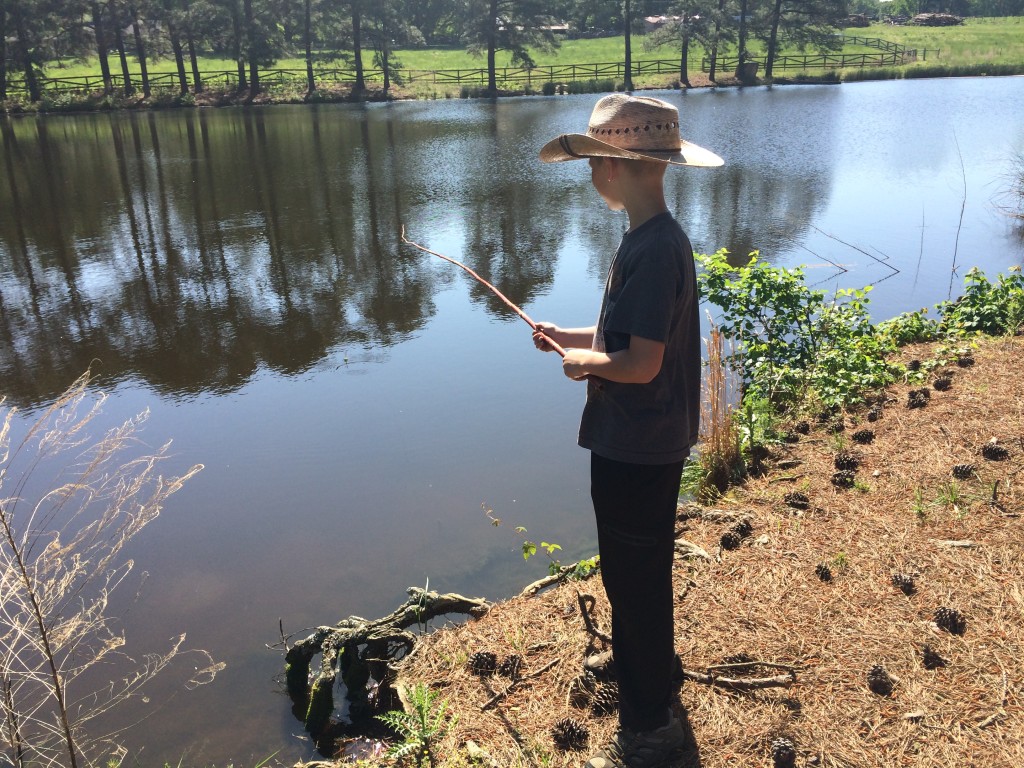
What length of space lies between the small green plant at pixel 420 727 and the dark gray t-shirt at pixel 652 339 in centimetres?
117

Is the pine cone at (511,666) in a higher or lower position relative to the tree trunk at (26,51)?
lower

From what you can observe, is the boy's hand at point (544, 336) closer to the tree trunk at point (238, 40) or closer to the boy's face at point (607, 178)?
the boy's face at point (607, 178)

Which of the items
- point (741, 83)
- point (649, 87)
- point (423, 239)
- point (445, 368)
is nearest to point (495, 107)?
point (649, 87)

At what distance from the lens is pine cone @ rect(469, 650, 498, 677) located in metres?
3.34

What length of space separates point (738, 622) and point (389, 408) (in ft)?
13.0

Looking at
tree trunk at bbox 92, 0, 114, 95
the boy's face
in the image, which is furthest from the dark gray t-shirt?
tree trunk at bbox 92, 0, 114, 95

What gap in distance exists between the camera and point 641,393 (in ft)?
7.87

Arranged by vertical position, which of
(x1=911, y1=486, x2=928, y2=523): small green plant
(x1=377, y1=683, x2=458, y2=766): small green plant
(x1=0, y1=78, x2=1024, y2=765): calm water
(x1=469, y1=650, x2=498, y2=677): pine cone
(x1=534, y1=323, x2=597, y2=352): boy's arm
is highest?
(x1=534, y1=323, x2=597, y2=352): boy's arm

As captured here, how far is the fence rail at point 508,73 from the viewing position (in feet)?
149

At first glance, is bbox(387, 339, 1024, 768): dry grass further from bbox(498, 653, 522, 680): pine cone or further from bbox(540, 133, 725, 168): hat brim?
bbox(540, 133, 725, 168): hat brim

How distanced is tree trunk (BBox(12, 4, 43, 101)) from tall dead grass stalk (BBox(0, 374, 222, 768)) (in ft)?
136

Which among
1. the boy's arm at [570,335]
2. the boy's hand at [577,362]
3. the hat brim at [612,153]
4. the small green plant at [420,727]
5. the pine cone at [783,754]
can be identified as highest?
the hat brim at [612,153]

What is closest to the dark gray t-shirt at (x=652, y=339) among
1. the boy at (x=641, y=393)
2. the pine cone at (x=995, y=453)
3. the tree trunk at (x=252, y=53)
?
the boy at (x=641, y=393)

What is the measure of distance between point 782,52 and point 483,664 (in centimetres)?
5922
